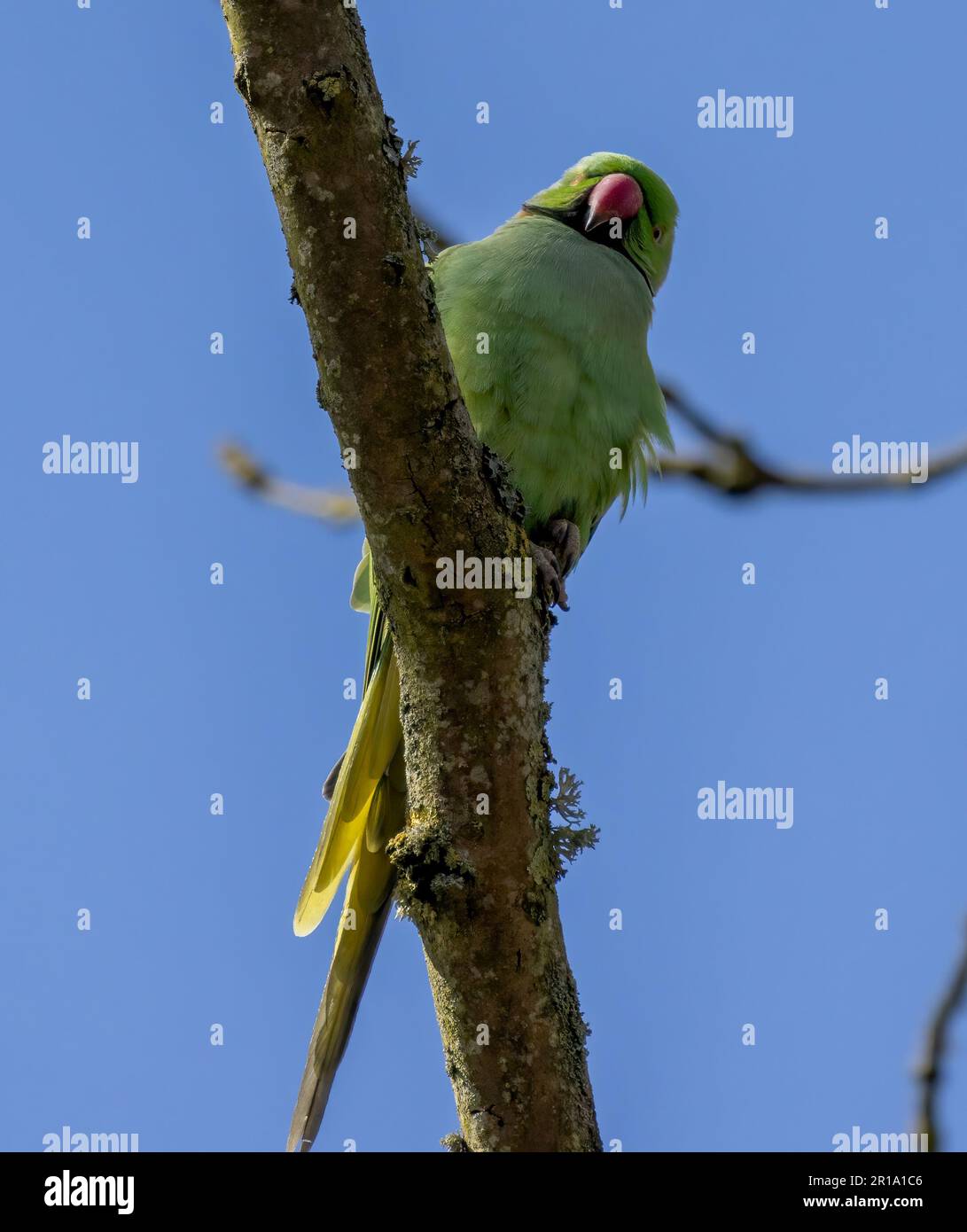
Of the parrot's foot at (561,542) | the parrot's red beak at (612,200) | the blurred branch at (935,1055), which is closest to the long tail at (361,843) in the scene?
the parrot's foot at (561,542)

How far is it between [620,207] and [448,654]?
115 inches

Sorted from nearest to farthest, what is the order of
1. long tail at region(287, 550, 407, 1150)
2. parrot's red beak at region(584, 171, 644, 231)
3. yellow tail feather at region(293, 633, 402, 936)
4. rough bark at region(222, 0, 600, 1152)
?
rough bark at region(222, 0, 600, 1152) → long tail at region(287, 550, 407, 1150) → yellow tail feather at region(293, 633, 402, 936) → parrot's red beak at region(584, 171, 644, 231)

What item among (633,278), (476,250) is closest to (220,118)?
(476,250)

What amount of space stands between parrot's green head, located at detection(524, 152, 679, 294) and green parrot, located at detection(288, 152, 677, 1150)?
0.04ft

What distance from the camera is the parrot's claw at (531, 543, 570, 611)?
3508 millimetres

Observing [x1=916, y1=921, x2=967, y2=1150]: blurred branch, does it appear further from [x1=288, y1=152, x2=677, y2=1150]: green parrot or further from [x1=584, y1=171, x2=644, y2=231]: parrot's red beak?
[x1=584, y1=171, x2=644, y2=231]: parrot's red beak

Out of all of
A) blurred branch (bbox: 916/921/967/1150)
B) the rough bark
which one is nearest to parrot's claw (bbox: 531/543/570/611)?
the rough bark

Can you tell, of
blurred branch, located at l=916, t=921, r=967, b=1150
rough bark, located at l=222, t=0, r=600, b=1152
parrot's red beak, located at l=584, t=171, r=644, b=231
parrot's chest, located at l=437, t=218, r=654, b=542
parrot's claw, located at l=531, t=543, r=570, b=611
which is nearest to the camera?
rough bark, located at l=222, t=0, r=600, b=1152

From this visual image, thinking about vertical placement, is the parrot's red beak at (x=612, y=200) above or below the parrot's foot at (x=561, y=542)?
above

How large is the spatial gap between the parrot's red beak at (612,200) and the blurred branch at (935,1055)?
11.4 feet

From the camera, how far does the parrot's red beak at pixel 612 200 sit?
5445 millimetres

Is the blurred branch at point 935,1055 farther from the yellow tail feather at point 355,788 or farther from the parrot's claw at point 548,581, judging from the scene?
the yellow tail feather at point 355,788

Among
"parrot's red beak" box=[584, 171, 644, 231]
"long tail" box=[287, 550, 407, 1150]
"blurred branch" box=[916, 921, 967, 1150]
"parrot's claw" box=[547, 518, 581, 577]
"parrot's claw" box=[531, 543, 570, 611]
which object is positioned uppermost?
"parrot's red beak" box=[584, 171, 644, 231]
